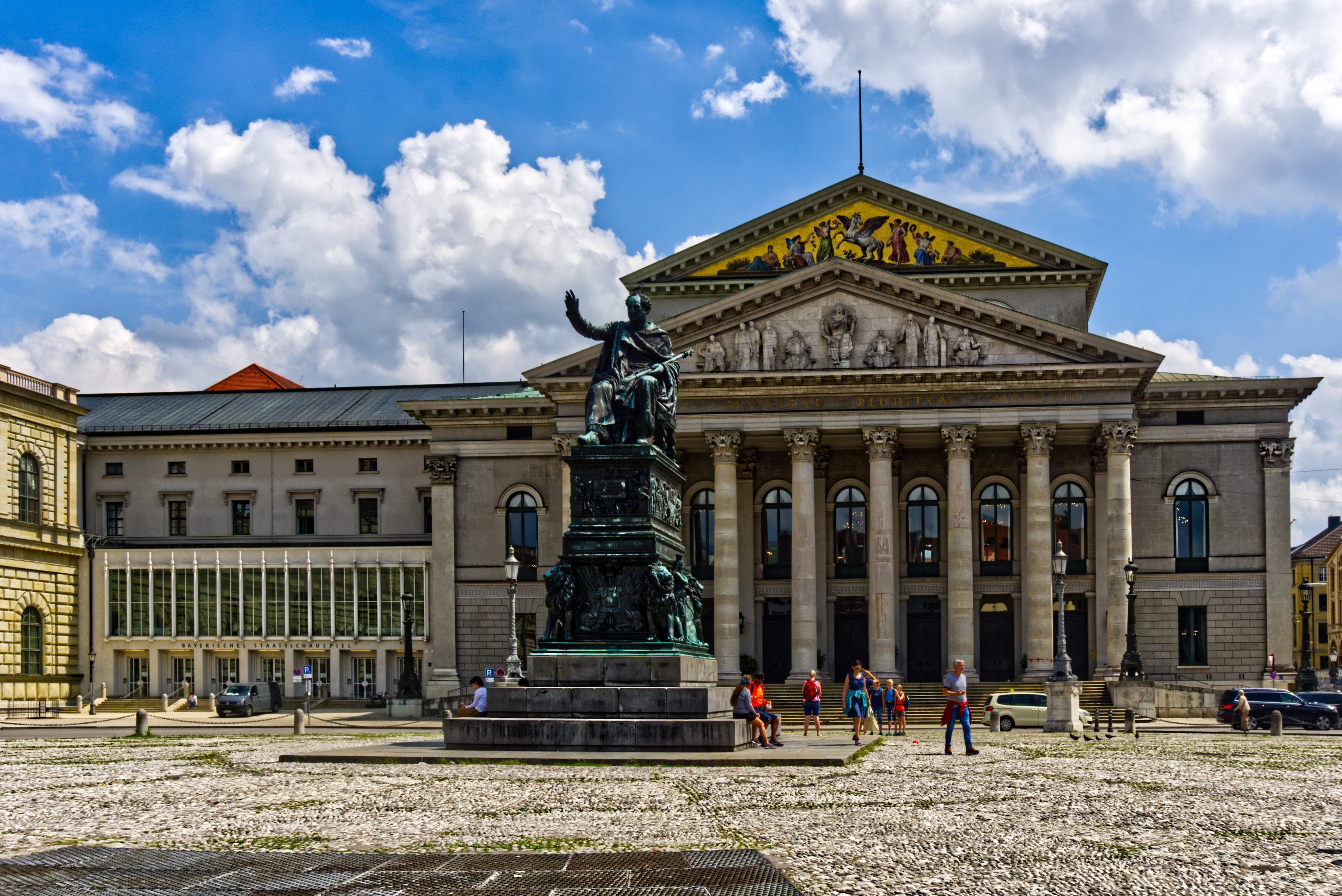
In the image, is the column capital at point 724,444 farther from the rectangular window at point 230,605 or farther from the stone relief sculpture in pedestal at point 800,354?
the rectangular window at point 230,605

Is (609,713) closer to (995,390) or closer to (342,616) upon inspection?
(995,390)

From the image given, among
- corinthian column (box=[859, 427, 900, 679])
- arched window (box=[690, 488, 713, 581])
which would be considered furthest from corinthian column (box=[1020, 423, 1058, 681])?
arched window (box=[690, 488, 713, 581])

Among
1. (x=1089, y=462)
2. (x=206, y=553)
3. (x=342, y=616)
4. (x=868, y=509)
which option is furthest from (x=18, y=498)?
(x=1089, y=462)

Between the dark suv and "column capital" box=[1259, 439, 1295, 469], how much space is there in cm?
1454

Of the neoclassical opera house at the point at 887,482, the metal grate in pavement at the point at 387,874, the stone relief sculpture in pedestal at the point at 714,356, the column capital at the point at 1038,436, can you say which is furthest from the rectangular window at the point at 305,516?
the metal grate in pavement at the point at 387,874

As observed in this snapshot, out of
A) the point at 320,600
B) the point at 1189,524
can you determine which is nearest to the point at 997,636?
the point at 1189,524

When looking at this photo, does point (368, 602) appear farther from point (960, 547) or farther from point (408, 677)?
point (960, 547)

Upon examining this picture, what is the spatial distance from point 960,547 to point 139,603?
125 feet

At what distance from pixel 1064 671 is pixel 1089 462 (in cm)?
1783

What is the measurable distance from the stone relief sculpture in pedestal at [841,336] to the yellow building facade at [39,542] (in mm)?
34130

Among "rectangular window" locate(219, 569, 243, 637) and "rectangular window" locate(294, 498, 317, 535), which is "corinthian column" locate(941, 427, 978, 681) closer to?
"rectangular window" locate(294, 498, 317, 535)

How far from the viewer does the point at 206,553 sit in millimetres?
68125

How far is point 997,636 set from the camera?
61.8 metres

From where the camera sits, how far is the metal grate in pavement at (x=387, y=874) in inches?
444
